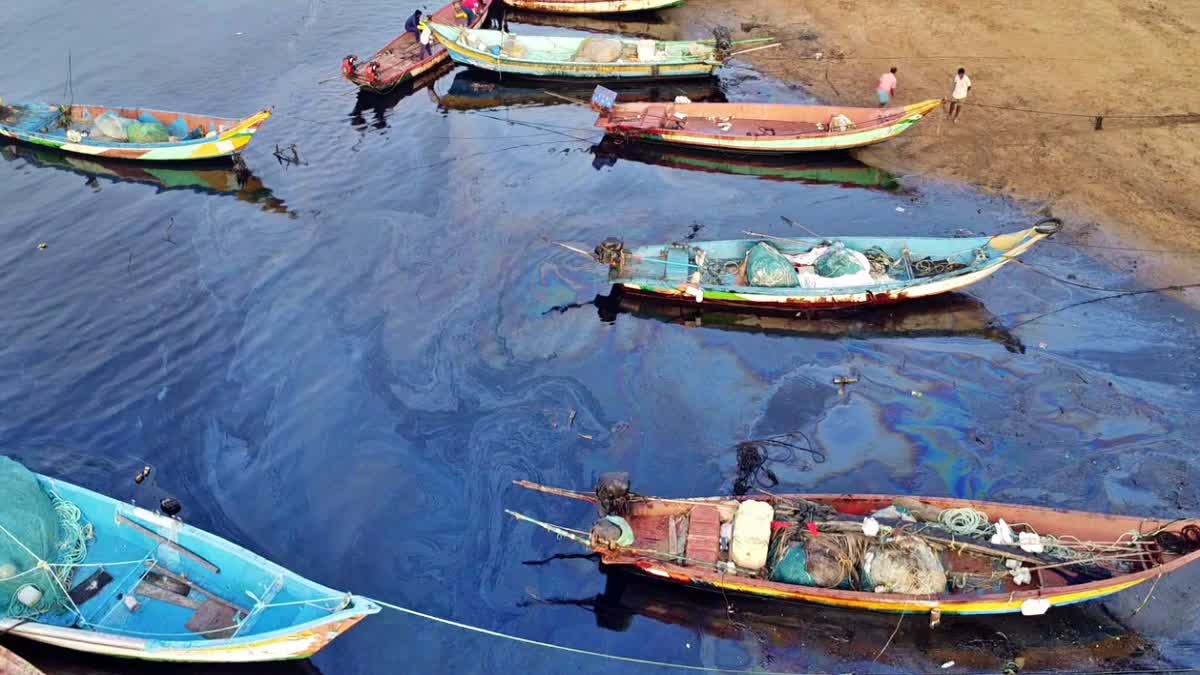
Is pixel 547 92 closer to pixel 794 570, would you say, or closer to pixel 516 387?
pixel 516 387

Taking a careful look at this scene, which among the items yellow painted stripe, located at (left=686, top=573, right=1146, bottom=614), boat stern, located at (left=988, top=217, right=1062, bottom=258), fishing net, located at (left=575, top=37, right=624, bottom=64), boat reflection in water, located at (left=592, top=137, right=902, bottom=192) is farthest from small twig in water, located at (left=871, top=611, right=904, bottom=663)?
fishing net, located at (left=575, top=37, right=624, bottom=64)

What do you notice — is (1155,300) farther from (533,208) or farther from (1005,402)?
(533,208)

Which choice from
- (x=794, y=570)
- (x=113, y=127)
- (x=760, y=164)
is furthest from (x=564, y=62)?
(x=794, y=570)

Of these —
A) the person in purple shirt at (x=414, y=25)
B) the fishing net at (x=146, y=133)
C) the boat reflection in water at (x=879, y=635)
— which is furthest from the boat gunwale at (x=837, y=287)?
the person in purple shirt at (x=414, y=25)

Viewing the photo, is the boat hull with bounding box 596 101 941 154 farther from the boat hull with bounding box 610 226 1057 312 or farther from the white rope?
the white rope

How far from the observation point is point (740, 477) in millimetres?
13320

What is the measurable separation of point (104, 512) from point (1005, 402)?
15.8 metres

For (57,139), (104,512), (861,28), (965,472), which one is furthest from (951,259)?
(57,139)

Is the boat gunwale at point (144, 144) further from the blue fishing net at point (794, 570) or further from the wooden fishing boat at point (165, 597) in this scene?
the blue fishing net at point (794, 570)

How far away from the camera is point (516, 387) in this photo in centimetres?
1508

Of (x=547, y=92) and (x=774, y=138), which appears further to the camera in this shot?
(x=547, y=92)

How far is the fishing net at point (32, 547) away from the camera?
33.8 feet

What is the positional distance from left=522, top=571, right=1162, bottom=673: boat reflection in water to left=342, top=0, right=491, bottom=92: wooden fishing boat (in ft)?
63.9

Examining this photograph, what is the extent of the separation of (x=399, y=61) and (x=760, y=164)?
45.2 feet
